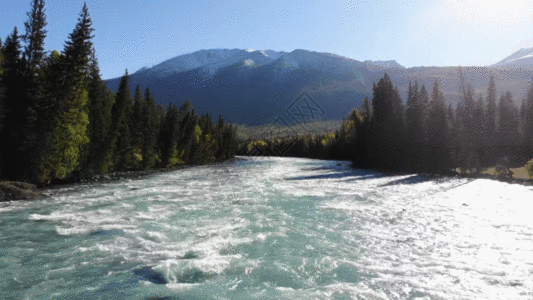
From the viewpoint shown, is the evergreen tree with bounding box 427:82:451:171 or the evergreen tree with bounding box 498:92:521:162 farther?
the evergreen tree with bounding box 498:92:521:162

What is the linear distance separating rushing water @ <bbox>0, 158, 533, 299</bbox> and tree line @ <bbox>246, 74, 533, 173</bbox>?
59.7 metres

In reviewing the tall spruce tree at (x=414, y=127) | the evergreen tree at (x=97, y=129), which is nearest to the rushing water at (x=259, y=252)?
the evergreen tree at (x=97, y=129)

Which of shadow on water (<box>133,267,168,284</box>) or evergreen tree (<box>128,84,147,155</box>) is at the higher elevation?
evergreen tree (<box>128,84,147,155</box>)

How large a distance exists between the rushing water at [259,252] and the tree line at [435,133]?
59660 mm

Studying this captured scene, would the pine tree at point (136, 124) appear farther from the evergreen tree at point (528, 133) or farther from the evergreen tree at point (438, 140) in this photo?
the evergreen tree at point (528, 133)

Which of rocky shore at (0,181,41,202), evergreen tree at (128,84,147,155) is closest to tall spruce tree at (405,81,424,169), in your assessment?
evergreen tree at (128,84,147,155)

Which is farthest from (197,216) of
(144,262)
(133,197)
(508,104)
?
(508,104)

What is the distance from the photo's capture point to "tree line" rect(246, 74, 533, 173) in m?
79.8

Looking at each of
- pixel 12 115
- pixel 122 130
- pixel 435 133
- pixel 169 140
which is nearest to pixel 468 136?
pixel 435 133

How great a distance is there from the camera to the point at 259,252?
13.8 metres

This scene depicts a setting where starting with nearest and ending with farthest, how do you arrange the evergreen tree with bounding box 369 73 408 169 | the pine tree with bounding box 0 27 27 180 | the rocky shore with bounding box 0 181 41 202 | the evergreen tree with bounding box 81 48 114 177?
1. the rocky shore with bounding box 0 181 41 202
2. the pine tree with bounding box 0 27 27 180
3. the evergreen tree with bounding box 81 48 114 177
4. the evergreen tree with bounding box 369 73 408 169

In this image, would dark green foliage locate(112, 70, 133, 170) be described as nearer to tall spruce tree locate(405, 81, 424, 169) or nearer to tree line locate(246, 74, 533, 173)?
tree line locate(246, 74, 533, 173)

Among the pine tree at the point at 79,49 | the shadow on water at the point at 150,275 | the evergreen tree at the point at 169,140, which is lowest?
the shadow on water at the point at 150,275

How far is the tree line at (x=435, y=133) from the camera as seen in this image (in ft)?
262
